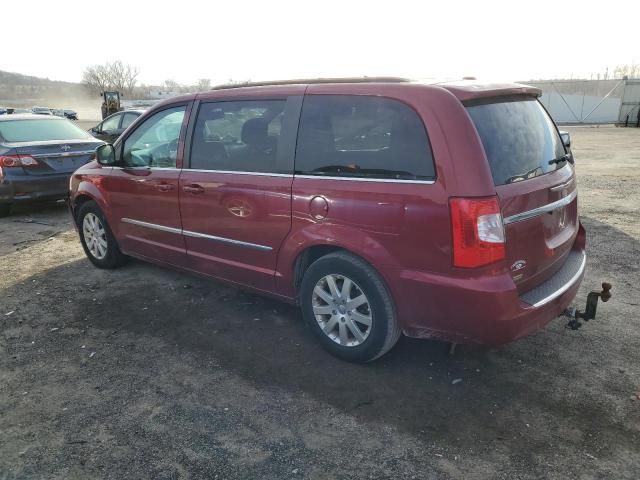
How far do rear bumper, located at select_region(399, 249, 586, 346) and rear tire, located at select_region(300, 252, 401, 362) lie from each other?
0.17 m

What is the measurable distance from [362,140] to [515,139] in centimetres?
92

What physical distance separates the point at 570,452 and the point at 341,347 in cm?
147

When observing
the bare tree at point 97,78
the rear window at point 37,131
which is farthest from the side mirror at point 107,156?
the bare tree at point 97,78

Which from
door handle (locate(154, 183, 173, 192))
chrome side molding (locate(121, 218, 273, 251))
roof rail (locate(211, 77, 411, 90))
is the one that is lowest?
chrome side molding (locate(121, 218, 273, 251))

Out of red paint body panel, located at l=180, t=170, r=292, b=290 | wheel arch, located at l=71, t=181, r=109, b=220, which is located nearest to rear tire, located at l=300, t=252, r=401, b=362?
red paint body panel, located at l=180, t=170, r=292, b=290

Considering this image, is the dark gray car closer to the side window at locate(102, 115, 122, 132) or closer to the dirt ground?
the dirt ground

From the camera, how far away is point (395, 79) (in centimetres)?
319

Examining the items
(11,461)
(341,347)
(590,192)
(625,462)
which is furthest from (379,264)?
(590,192)

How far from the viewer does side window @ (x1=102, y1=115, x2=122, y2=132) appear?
13397 millimetres

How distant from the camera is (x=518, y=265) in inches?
114

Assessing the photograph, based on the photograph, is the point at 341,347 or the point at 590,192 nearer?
the point at 341,347

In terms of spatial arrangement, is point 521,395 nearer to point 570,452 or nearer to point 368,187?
point 570,452

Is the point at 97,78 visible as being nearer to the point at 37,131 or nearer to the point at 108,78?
the point at 108,78

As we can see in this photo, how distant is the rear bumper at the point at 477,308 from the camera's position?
109 inches
